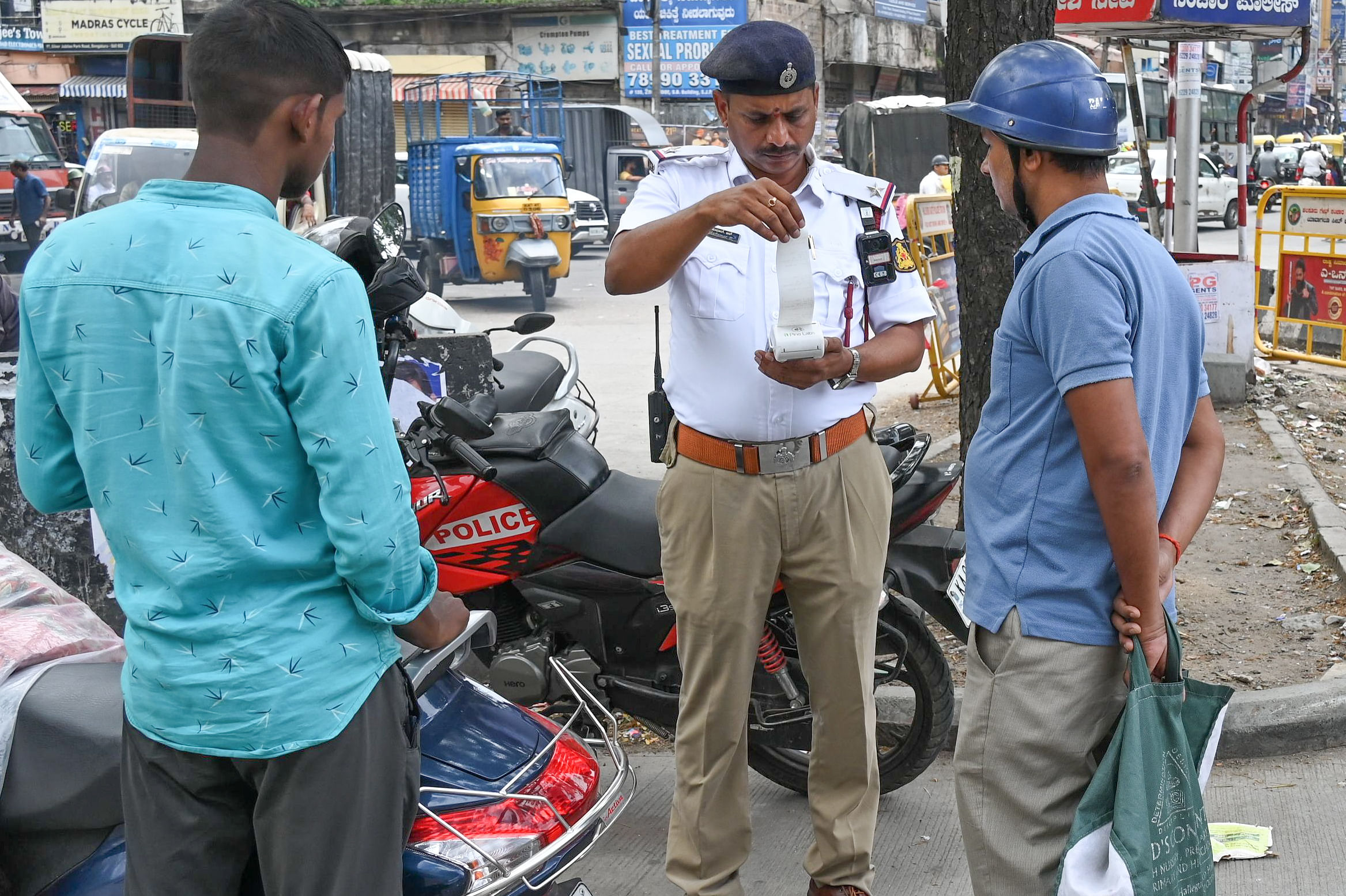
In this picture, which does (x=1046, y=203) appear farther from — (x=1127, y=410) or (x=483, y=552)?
(x=483, y=552)

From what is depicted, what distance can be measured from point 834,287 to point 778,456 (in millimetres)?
412

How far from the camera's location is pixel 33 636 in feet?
7.95

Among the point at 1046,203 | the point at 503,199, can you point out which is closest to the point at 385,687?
the point at 1046,203

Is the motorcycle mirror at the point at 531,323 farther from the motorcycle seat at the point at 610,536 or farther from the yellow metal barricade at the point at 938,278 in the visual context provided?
the yellow metal barricade at the point at 938,278

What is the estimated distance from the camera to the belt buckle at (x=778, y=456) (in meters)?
2.76

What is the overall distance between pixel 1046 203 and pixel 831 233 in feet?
2.67

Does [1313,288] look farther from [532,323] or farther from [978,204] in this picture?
[532,323]

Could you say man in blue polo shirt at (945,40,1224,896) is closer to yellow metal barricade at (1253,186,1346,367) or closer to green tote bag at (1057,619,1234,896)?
green tote bag at (1057,619,1234,896)

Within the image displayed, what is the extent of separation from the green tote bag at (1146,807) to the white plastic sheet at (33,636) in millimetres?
1785

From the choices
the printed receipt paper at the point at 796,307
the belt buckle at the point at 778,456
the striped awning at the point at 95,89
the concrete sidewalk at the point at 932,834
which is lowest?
the concrete sidewalk at the point at 932,834

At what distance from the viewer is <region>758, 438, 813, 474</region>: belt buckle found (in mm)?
2764

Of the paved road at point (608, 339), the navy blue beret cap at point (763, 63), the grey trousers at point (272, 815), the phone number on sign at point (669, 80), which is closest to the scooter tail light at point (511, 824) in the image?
the grey trousers at point (272, 815)

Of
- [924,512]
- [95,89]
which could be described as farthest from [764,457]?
[95,89]

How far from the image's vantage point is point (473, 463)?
9.04 feet
